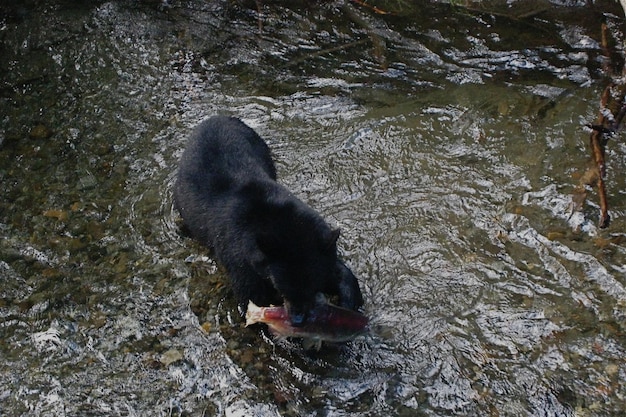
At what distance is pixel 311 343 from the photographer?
4.96m

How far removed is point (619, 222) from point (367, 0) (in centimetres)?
507

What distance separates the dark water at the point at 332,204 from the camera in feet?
15.7

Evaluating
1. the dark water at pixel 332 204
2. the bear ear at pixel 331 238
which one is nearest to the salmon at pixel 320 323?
the dark water at pixel 332 204

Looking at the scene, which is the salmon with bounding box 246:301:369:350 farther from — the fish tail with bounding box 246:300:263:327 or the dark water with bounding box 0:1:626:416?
the dark water with bounding box 0:1:626:416

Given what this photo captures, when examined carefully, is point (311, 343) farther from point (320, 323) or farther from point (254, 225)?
point (254, 225)

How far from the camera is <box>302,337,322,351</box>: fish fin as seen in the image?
4887 mm

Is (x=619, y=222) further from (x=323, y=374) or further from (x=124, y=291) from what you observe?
(x=124, y=291)

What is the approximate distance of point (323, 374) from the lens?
15.8 feet

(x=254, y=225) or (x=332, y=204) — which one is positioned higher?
(x=254, y=225)

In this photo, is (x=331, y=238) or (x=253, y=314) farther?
(x=253, y=314)

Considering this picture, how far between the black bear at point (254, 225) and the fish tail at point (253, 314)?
0.09m

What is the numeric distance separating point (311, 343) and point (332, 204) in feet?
5.48

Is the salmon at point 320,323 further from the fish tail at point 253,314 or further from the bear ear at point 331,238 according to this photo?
the bear ear at point 331,238

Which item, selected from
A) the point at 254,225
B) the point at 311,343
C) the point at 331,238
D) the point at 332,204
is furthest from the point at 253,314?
the point at 332,204
